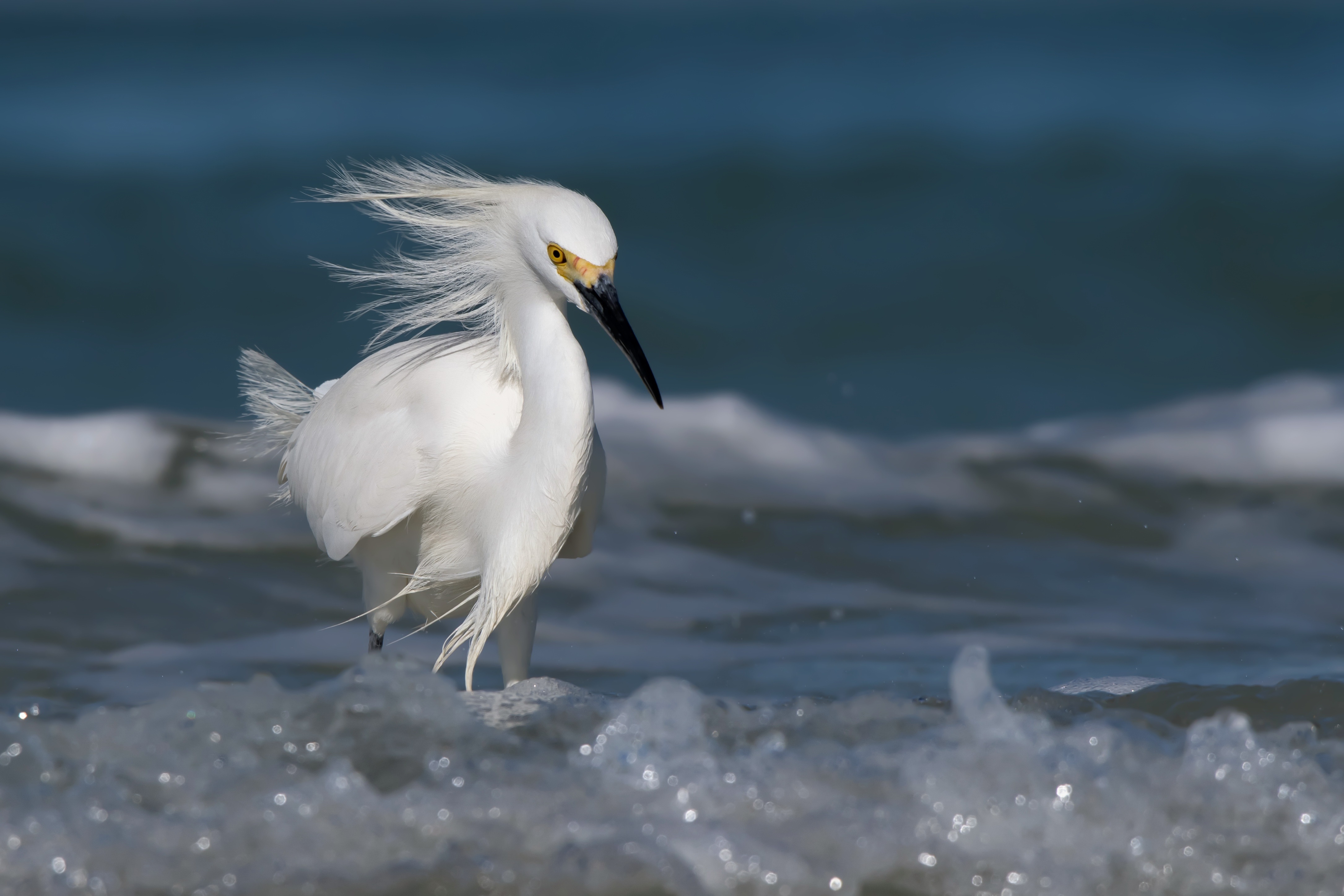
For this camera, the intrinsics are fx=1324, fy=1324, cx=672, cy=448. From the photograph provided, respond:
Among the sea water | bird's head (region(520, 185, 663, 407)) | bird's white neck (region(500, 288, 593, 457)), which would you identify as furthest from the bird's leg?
bird's head (region(520, 185, 663, 407))

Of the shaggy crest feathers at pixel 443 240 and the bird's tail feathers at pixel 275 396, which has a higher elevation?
the shaggy crest feathers at pixel 443 240

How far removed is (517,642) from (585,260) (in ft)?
3.71

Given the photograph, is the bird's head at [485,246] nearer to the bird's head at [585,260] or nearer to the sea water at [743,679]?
the bird's head at [585,260]

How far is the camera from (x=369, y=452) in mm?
3273

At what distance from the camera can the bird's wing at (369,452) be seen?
3213 mm

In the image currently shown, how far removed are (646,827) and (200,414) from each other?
4.77 m

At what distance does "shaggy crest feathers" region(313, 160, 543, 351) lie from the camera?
3.22 meters

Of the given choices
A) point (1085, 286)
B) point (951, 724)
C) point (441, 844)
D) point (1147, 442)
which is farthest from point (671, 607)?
point (1085, 286)

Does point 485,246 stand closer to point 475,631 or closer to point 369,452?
point 369,452

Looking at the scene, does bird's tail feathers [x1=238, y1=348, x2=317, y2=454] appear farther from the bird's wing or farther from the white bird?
the bird's wing

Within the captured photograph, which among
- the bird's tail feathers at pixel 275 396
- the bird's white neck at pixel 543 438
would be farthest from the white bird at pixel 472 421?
the bird's tail feathers at pixel 275 396

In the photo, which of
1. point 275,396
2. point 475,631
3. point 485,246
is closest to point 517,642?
point 475,631

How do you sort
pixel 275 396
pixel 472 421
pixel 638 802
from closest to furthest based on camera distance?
pixel 638 802 < pixel 472 421 < pixel 275 396

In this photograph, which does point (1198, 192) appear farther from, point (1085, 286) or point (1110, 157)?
point (1085, 286)
